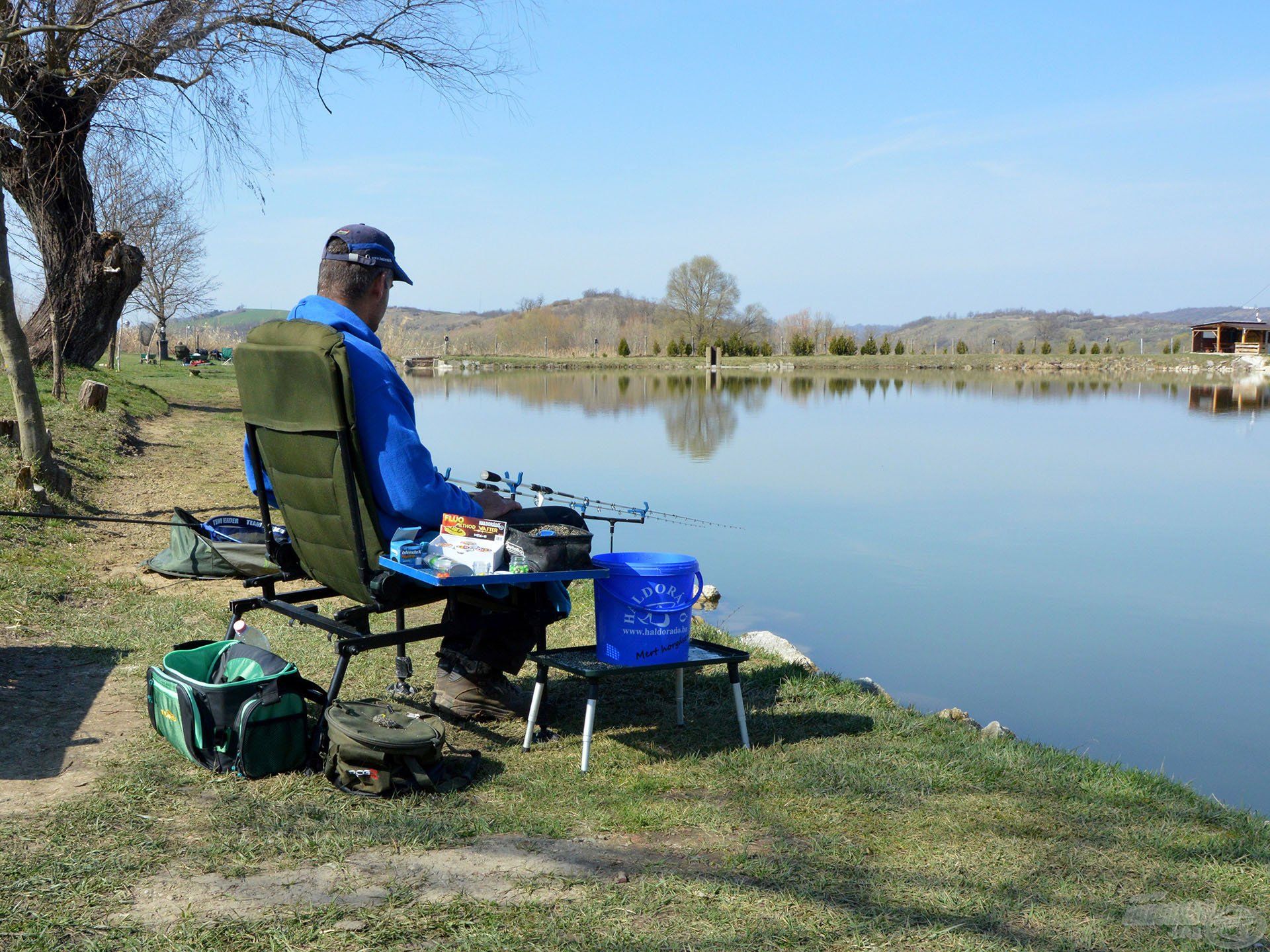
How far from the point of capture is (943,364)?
6228 cm

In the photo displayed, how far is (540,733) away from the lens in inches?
155

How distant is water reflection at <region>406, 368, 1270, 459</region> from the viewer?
27.2m

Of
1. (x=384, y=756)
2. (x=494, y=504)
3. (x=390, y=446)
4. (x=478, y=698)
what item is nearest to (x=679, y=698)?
(x=478, y=698)

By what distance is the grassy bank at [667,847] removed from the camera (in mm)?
2498

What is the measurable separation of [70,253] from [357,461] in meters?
15.0

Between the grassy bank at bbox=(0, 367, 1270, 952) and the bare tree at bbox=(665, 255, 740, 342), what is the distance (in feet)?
255

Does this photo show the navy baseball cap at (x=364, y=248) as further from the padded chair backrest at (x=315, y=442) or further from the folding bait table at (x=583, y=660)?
the folding bait table at (x=583, y=660)

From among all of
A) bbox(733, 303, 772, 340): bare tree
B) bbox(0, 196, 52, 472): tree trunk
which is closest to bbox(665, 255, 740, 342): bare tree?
bbox(733, 303, 772, 340): bare tree

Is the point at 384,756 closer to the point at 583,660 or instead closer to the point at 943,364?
the point at 583,660

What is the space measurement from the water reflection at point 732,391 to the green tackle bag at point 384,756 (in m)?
14.7

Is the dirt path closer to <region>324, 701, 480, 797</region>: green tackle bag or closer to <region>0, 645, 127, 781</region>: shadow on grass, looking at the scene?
<region>0, 645, 127, 781</region>: shadow on grass

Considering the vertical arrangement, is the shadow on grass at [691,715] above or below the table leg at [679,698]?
below

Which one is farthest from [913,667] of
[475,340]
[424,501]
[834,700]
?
[475,340]
